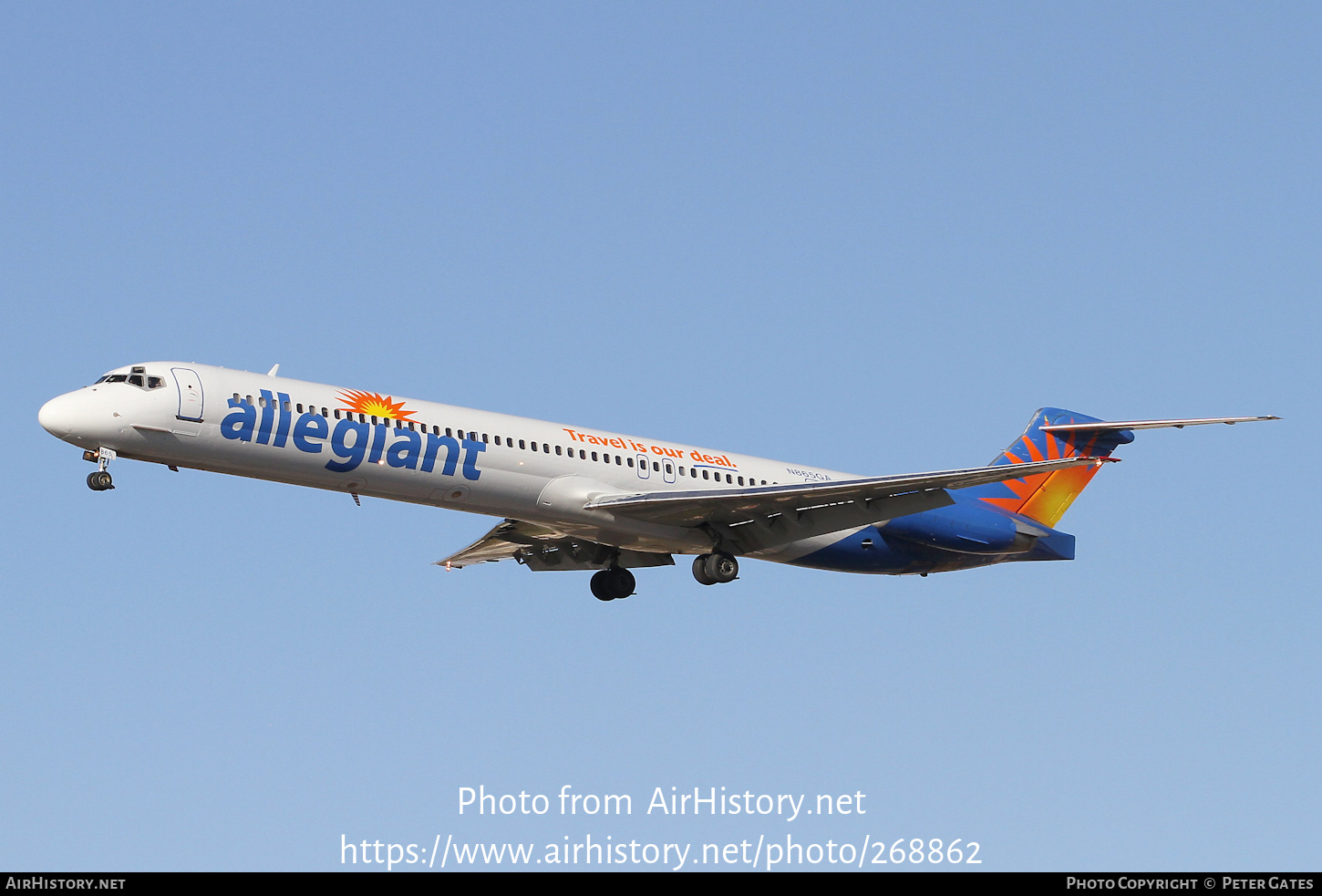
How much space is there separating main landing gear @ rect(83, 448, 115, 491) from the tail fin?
1987 cm

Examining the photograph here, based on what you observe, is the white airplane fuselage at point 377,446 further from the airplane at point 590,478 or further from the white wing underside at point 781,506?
the white wing underside at point 781,506

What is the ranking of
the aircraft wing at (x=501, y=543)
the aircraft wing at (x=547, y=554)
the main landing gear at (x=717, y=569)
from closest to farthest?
the main landing gear at (x=717, y=569)
the aircraft wing at (x=501, y=543)
the aircraft wing at (x=547, y=554)

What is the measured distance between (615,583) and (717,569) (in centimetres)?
419

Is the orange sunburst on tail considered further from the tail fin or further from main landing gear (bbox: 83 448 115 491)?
main landing gear (bbox: 83 448 115 491)

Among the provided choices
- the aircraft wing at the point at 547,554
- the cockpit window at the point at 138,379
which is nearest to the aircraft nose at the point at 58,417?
the cockpit window at the point at 138,379

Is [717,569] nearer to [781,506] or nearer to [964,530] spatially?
[781,506]

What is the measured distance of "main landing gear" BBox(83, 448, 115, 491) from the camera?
29.8 m

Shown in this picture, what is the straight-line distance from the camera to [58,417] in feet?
98.6

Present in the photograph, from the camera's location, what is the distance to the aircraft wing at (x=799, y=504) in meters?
34.2

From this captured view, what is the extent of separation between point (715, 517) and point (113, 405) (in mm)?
12736

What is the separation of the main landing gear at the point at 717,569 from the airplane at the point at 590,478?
4 cm
